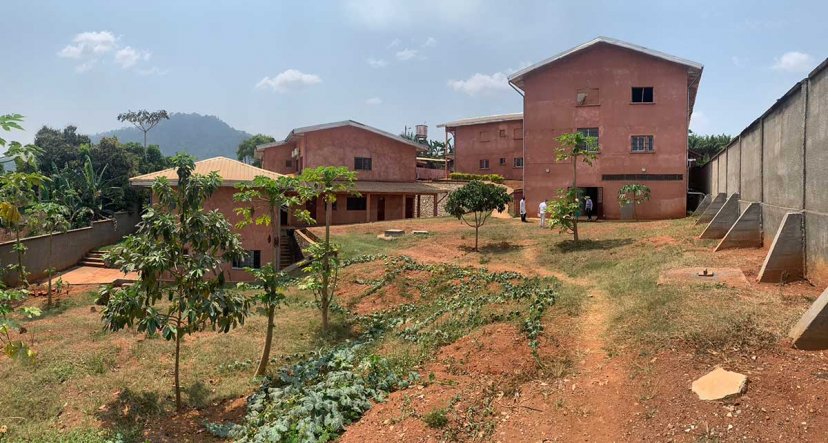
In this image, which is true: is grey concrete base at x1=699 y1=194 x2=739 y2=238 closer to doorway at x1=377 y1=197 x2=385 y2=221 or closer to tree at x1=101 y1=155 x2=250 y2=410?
tree at x1=101 y1=155 x2=250 y2=410

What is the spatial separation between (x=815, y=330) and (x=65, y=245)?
1180 inches

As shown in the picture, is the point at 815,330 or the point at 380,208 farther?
the point at 380,208

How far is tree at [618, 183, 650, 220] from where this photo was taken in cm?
2645

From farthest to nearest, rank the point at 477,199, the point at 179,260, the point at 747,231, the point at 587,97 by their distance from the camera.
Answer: the point at 587,97, the point at 477,199, the point at 747,231, the point at 179,260

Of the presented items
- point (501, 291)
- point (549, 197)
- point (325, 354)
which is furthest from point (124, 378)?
point (549, 197)

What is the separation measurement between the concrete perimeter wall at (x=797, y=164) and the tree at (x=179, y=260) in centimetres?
996

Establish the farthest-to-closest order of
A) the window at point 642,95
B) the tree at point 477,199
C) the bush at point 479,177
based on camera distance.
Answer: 1. the bush at point 479,177
2. the window at point 642,95
3. the tree at point 477,199

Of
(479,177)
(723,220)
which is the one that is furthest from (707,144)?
(723,220)

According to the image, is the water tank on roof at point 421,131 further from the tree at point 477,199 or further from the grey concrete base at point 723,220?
the grey concrete base at point 723,220

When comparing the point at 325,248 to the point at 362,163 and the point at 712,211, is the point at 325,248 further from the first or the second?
the point at 362,163

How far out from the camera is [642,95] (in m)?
27.5

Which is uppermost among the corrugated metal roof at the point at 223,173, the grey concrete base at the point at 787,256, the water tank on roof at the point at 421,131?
the water tank on roof at the point at 421,131

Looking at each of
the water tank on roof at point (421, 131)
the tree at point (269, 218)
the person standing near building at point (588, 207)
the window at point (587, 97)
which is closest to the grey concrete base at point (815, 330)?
the tree at point (269, 218)

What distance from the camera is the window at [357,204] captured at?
33.6m
